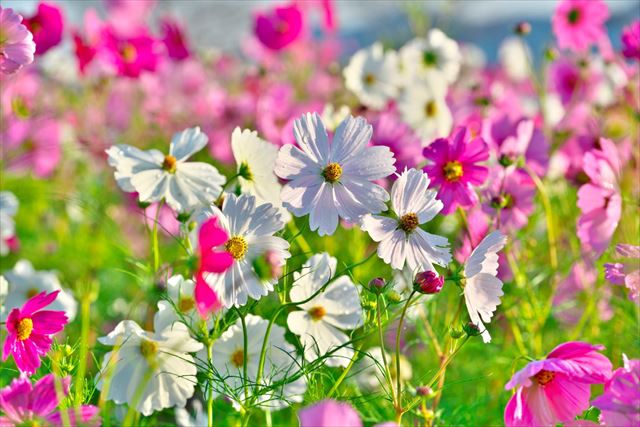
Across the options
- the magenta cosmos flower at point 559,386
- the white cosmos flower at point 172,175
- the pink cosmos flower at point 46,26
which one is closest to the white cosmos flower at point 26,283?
the pink cosmos flower at point 46,26

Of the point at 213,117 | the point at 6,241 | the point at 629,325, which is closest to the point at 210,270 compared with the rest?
the point at 629,325

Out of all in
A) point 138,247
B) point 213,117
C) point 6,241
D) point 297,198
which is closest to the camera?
point 297,198

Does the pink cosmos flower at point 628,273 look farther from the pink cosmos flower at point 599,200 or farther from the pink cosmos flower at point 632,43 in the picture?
the pink cosmos flower at point 632,43

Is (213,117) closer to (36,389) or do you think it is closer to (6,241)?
(6,241)

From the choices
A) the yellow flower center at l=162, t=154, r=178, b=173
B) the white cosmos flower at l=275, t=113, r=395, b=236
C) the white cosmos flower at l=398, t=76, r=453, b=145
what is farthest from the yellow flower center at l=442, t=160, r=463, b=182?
the white cosmos flower at l=398, t=76, r=453, b=145

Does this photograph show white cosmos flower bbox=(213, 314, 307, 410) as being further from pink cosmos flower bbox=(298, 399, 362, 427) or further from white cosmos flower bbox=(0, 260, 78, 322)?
white cosmos flower bbox=(0, 260, 78, 322)

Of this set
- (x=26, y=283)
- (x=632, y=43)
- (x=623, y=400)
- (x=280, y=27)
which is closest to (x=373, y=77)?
(x=280, y=27)
